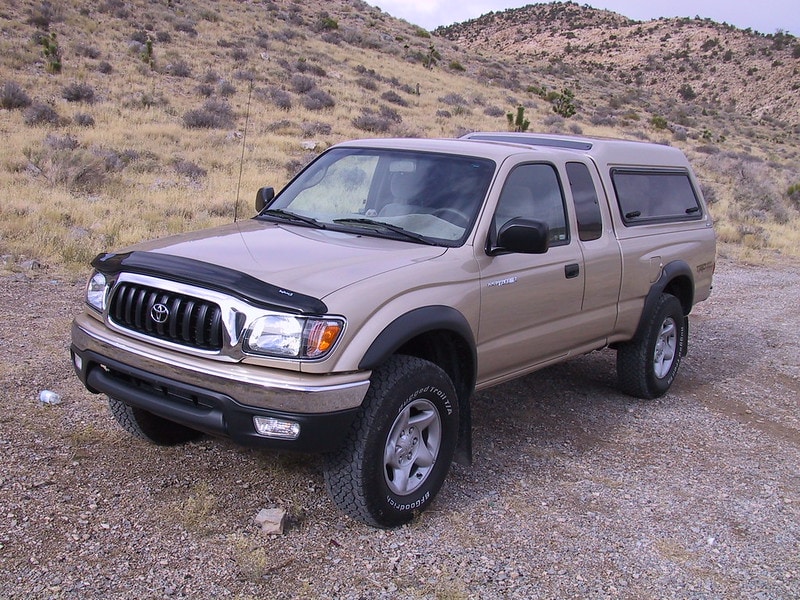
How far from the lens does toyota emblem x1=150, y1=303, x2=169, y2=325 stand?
144 inches

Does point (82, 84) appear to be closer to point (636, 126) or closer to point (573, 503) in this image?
point (573, 503)

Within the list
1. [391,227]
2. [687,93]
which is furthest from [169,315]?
[687,93]

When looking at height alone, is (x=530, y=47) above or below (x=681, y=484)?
above

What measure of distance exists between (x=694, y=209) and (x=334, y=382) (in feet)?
14.4

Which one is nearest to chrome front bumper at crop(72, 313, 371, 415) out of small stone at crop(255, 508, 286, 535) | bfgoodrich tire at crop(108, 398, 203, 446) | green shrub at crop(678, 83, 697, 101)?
small stone at crop(255, 508, 286, 535)

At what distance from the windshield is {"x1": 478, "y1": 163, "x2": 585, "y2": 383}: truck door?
205mm

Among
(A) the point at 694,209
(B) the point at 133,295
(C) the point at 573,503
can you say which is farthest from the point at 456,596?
(A) the point at 694,209

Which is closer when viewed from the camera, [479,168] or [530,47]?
[479,168]

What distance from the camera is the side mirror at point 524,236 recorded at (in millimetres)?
4191

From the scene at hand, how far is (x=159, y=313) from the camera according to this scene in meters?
3.68

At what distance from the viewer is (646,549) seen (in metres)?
3.95

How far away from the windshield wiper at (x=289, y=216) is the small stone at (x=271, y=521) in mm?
1684

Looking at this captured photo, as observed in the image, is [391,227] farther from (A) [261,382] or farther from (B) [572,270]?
(A) [261,382]

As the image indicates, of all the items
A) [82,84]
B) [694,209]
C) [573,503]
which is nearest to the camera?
[573,503]
